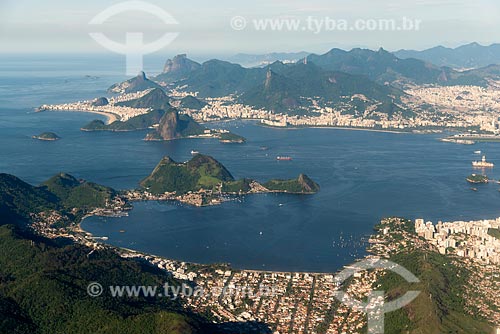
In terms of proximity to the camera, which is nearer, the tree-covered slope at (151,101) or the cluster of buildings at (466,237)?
the cluster of buildings at (466,237)

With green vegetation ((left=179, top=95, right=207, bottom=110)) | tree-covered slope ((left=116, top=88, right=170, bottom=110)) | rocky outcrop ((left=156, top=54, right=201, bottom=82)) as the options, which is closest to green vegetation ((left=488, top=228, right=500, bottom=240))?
green vegetation ((left=179, top=95, right=207, bottom=110))

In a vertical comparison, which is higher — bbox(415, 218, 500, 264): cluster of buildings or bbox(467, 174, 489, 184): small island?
bbox(467, 174, 489, 184): small island

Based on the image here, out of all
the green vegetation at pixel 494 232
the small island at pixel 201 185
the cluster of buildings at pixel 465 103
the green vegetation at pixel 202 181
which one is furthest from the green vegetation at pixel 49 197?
the cluster of buildings at pixel 465 103

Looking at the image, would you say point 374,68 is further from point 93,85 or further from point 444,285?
point 444,285

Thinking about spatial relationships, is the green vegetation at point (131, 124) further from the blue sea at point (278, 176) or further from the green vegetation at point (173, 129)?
the green vegetation at point (173, 129)

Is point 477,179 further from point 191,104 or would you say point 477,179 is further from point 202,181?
point 191,104

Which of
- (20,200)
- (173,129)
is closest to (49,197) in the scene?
(20,200)

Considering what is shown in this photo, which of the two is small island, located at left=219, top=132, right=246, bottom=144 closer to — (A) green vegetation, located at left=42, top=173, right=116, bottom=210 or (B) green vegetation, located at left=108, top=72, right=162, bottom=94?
(A) green vegetation, located at left=42, top=173, right=116, bottom=210

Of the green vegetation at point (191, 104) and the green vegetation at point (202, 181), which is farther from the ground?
the green vegetation at point (191, 104)

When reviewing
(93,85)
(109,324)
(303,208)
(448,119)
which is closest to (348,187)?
(303,208)
